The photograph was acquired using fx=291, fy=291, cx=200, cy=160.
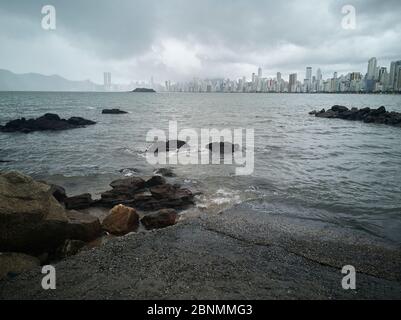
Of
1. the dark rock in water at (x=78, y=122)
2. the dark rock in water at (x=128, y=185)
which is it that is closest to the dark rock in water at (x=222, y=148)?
the dark rock in water at (x=128, y=185)

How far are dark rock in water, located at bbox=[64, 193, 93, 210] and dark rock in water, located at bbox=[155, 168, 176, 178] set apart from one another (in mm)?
5014

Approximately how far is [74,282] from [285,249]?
14.3 ft

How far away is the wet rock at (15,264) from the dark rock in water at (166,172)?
→ 879 cm

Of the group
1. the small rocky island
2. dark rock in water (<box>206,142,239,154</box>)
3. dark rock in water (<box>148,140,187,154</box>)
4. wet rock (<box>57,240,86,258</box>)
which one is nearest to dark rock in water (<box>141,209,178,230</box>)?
wet rock (<box>57,240,86,258</box>)

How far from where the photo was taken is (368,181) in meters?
13.2

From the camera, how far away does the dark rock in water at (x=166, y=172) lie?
14.7m

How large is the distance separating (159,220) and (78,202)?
345 cm

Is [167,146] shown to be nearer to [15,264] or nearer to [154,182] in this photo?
[154,182]

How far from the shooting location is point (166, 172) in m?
14.9

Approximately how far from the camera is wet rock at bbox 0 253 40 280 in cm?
557
